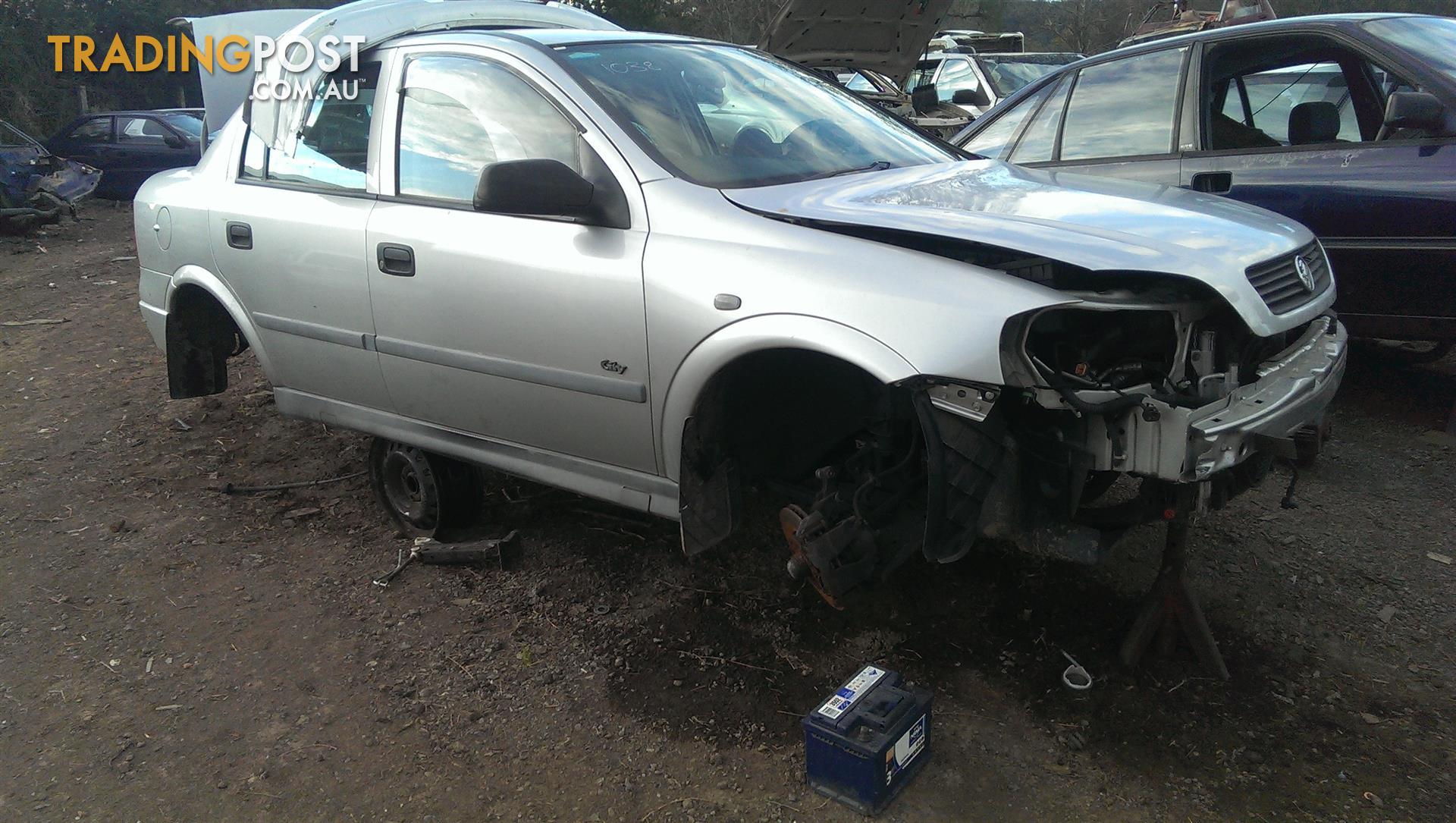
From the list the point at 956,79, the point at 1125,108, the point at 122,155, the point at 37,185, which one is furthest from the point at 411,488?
the point at 122,155

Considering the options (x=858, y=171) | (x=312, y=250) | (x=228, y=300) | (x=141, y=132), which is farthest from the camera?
(x=141, y=132)

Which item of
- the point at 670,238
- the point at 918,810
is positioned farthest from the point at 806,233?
the point at 918,810

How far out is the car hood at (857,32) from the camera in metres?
8.42

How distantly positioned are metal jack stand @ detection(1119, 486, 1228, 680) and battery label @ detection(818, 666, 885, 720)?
2.52ft

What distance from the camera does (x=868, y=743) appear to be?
238cm

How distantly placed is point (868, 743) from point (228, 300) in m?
3.05

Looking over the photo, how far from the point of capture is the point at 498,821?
2.48 metres

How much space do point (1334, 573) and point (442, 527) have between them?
10.3 feet

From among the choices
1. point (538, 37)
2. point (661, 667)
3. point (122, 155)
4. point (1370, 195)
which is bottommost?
point (661, 667)

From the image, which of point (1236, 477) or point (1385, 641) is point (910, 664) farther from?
point (1385, 641)

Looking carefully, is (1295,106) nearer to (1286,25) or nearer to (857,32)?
(1286,25)

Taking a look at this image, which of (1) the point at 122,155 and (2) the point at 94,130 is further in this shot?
(2) the point at 94,130

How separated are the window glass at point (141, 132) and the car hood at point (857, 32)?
37.4 ft

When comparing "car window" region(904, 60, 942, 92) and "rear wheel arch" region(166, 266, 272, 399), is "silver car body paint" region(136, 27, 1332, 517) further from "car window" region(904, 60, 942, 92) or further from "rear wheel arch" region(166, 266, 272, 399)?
"car window" region(904, 60, 942, 92)
